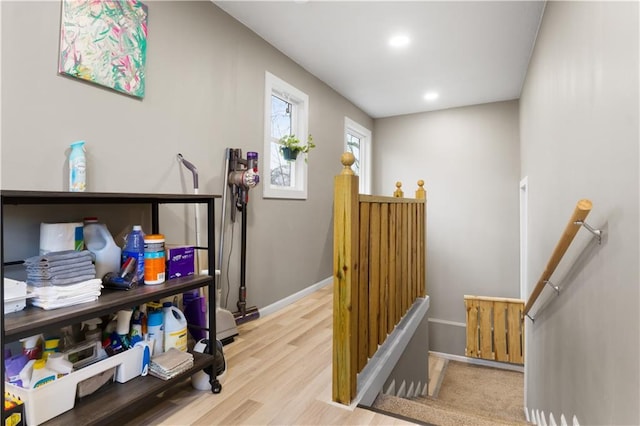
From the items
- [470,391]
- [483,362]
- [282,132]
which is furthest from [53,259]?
[483,362]

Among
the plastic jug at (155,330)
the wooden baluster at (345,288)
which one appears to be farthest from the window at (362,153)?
the plastic jug at (155,330)

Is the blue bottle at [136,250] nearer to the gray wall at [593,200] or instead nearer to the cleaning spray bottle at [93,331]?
the cleaning spray bottle at [93,331]

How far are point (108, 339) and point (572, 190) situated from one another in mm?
2445

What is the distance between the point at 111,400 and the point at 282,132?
263 cm

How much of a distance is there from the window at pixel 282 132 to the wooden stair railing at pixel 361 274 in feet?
3.98

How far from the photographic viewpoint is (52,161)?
5.29ft

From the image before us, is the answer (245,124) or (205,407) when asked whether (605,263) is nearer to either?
(205,407)

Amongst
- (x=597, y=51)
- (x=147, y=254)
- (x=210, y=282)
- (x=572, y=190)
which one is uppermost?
(x=597, y=51)

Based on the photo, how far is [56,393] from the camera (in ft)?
4.06

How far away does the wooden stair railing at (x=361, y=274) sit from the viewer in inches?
63.9

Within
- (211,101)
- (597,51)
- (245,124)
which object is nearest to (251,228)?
(245,124)

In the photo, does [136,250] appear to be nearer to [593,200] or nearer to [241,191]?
[241,191]

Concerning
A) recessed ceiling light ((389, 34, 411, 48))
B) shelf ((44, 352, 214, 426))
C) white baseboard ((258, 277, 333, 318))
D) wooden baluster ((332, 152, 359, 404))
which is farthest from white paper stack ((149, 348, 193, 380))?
recessed ceiling light ((389, 34, 411, 48))

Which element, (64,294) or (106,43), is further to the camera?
(106,43)
